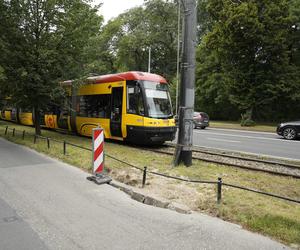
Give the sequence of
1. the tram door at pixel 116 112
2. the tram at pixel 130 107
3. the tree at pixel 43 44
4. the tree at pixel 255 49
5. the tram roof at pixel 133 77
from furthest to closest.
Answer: the tree at pixel 255 49
the tree at pixel 43 44
the tram door at pixel 116 112
the tram roof at pixel 133 77
the tram at pixel 130 107

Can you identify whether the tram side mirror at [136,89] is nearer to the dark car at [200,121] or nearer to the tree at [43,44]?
the tree at [43,44]

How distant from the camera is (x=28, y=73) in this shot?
13.4m

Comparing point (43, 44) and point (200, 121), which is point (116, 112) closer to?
point (43, 44)

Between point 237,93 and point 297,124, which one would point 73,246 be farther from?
point 237,93

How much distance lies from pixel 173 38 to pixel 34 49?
36.7m

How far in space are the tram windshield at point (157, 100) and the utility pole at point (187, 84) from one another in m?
3.73

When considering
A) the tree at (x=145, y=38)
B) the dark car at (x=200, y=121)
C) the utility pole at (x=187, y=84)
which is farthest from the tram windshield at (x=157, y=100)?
the tree at (x=145, y=38)

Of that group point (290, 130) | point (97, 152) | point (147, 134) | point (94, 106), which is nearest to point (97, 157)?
point (97, 152)

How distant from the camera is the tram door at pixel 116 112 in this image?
13.2 meters

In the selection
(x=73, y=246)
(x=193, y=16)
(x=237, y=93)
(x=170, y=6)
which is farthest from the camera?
(x=170, y=6)

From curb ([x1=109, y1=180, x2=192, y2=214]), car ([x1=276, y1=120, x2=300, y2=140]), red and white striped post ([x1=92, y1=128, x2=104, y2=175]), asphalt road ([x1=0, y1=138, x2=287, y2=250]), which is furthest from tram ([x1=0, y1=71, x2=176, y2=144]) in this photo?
car ([x1=276, y1=120, x2=300, y2=140])

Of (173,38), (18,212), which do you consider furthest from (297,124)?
(173,38)

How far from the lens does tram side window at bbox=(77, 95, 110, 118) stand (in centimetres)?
1404

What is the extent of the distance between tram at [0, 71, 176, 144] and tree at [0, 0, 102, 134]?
1.53m
